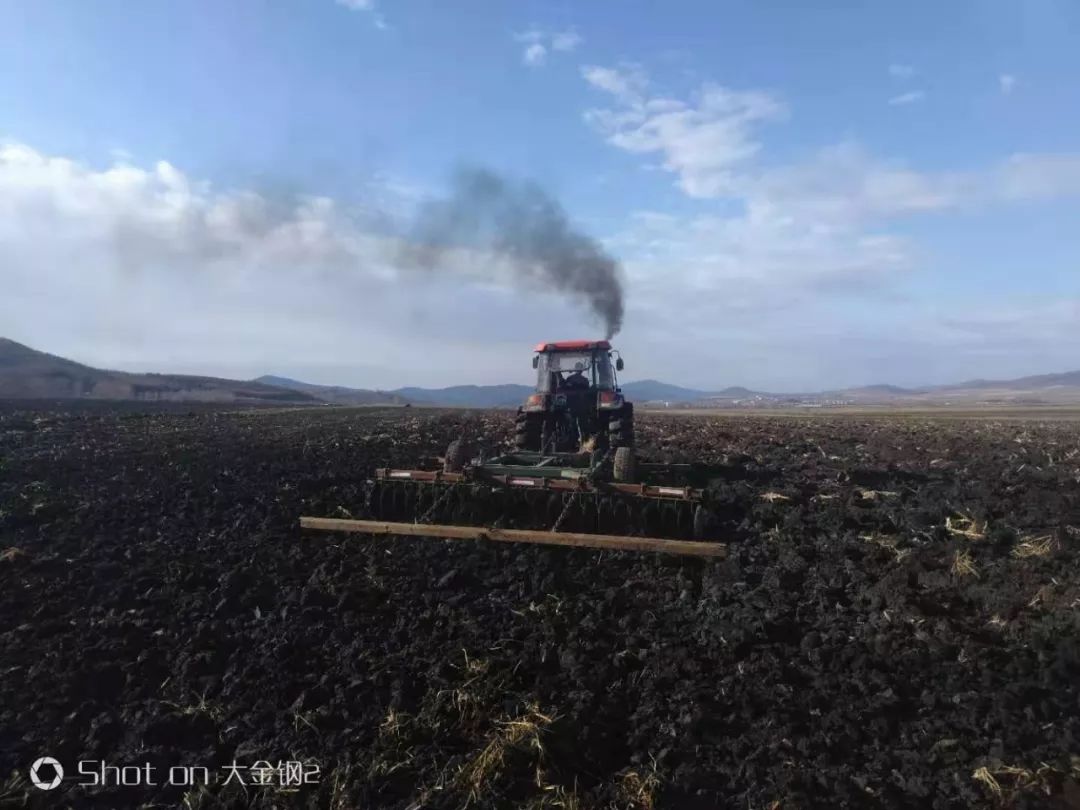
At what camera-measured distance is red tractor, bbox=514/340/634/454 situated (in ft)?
39.1

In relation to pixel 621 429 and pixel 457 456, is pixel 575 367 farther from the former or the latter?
pixel 457 456

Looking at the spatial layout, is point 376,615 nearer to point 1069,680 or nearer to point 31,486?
point 1069,680

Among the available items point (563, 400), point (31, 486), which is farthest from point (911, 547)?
point (31, 486)

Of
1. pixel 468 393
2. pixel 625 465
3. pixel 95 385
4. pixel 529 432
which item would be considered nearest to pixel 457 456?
pixel 625 465

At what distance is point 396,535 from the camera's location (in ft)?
25.4

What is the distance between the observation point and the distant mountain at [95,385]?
52.8 m

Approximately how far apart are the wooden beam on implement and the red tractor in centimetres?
447

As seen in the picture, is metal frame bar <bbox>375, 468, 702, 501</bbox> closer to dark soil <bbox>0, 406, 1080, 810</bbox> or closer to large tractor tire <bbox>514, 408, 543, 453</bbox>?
dark soil <bbox>0, 406, 1080, 810</bbox>

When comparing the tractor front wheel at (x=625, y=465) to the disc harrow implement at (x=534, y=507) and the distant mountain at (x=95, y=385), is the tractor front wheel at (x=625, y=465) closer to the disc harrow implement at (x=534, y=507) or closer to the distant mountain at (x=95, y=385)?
the disc harrow implement at (x=534, y=507)

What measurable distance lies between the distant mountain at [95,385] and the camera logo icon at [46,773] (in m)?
50.2

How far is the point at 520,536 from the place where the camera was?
7230mm

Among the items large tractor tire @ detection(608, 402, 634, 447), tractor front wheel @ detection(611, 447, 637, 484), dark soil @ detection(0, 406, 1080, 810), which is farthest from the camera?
large tractor tire @ detection(608, 402, 634, 447)

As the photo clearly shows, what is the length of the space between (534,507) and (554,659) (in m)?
3.15

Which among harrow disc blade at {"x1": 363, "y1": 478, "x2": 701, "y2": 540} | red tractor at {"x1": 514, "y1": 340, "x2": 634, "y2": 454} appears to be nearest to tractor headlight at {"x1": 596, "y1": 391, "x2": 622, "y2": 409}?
red tractor at {"x1": 514, "y1": 340, "x2": 634, "y2": 454}
